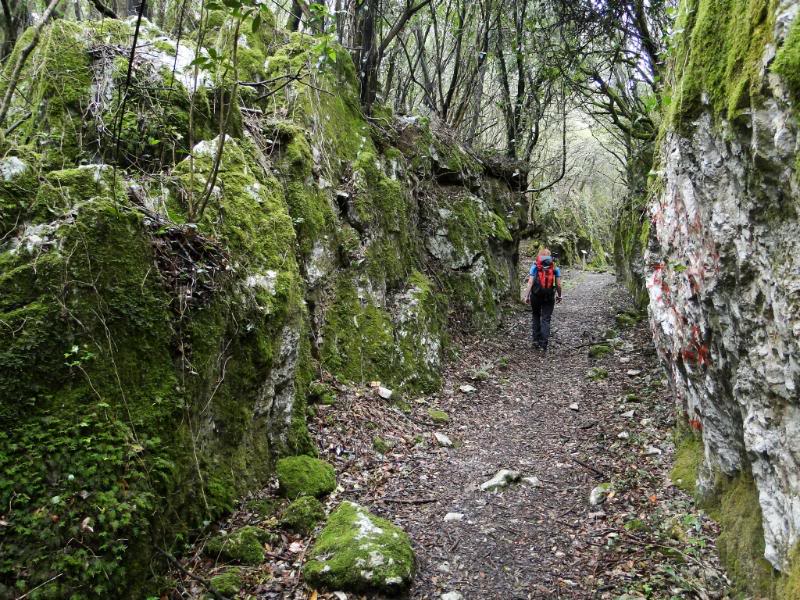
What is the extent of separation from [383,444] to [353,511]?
168 centimetres

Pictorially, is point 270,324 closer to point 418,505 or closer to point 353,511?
point 353,511

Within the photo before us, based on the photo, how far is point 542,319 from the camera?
11062 mm

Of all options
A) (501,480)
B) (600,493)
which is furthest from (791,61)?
(501,480)

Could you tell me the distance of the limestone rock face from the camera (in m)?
2.83

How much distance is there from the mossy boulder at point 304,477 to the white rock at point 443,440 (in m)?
1.84

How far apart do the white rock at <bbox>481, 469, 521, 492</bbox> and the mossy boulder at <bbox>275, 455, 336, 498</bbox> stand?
1726 mm

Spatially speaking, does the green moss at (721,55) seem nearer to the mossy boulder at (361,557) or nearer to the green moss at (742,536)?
the green moss at (742,536)

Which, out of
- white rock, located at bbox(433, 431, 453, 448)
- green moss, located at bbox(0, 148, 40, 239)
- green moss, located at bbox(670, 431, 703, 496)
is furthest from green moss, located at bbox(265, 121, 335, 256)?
green moss, located at bbox(670, 431, 703, 496)

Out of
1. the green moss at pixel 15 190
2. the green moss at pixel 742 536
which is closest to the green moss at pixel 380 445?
the green moss at pixel 742 536

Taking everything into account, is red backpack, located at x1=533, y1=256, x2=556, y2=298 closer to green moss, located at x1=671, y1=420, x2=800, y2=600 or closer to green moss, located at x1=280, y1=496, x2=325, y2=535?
green moss, located at x1=671, y1=420, x2=800, y2=600

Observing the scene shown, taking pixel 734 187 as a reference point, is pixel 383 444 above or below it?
below

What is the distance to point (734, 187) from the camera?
353 centimetres

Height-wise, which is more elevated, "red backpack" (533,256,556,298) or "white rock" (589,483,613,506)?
"red backpack" (533,256,556,298)

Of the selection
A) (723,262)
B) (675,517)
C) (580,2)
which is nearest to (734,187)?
(723,262)
